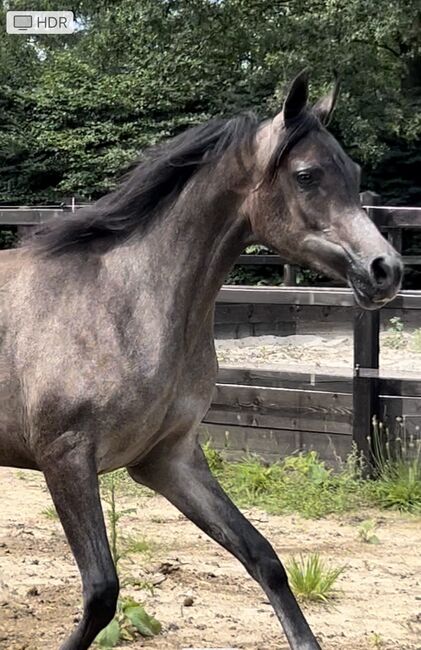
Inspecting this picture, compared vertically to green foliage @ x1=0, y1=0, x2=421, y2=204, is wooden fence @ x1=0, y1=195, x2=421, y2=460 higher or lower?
lower

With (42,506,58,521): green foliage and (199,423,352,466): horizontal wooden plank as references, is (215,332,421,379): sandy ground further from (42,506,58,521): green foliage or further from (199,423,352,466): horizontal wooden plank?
(42,506,58,521): green foliage

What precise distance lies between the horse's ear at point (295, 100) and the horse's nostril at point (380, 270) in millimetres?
540

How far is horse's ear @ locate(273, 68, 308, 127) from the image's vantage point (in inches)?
115

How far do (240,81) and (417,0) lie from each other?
3510 mm

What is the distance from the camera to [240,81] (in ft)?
53.4

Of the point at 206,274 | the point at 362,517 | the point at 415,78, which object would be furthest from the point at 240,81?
the point at 206,274

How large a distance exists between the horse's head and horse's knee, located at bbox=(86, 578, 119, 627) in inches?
44.6

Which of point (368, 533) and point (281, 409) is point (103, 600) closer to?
point (368, 533)

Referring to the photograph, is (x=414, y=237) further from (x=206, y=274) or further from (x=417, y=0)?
(x=206, y=274)

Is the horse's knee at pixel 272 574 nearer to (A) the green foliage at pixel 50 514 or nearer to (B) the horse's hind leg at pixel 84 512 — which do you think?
(B) the horse's hind leg at pixel 84 512

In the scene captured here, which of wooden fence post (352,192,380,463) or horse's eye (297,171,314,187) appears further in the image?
wooden fence post (352,192,380,463)

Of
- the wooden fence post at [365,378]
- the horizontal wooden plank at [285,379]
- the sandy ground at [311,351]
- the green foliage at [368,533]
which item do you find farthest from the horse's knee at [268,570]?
the sandy ground at [311,351]

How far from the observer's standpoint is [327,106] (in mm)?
3193

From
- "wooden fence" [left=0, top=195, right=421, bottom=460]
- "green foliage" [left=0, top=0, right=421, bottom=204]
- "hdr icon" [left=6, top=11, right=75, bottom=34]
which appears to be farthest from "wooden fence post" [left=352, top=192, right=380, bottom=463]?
"green foliage" [left=0, top=0, right=421, bottom=204]
